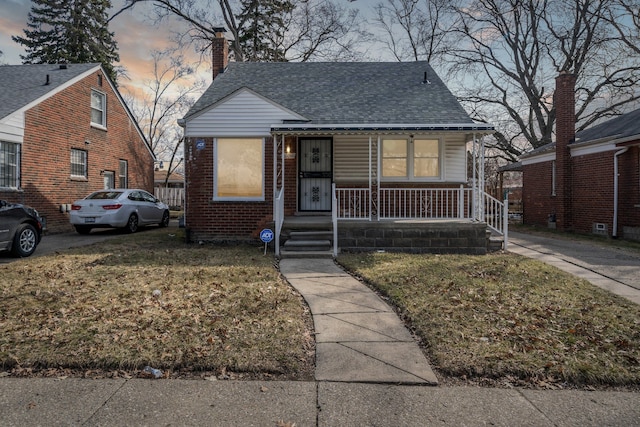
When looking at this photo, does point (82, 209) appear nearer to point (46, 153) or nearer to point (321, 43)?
point (46, 153)

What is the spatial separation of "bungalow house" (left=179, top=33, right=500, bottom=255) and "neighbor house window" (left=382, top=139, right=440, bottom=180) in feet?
0.10

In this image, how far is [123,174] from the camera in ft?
59.9

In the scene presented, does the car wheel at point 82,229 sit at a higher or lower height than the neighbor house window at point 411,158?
lower

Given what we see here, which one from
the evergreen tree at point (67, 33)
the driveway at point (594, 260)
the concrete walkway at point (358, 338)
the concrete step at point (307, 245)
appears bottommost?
the concrete walkway at point (358, 338)

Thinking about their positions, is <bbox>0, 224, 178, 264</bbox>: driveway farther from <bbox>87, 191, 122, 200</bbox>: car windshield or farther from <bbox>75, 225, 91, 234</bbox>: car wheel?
<bbox>87, 191, 122, 200</bbox>: car windshield

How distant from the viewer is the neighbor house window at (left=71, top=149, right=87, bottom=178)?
15.0 meters

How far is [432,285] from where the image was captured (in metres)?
5.87

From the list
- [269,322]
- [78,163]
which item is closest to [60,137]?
[78,163]

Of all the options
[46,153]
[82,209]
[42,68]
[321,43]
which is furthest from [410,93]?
[321,43]

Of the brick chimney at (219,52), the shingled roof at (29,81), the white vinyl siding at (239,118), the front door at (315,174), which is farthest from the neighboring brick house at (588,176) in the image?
the shingled roof at (29,81)

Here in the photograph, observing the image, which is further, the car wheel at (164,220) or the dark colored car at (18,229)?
the car wheel at (164,220)

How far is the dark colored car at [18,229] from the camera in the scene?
7.76 metres

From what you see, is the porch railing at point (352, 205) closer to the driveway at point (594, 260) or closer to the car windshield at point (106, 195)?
the driveway at point (594, 260)

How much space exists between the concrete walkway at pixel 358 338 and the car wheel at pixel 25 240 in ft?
19.9
